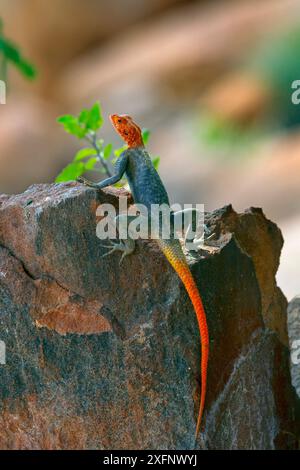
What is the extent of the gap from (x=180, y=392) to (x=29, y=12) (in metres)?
10.4

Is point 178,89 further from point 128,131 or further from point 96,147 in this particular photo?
point 128,131

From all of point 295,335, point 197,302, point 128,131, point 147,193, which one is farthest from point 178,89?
point 197,302

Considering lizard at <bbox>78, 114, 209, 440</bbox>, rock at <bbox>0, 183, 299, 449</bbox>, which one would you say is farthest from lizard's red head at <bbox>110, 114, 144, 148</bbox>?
rock at <bbox>0, 183, 299, 449</bbox>

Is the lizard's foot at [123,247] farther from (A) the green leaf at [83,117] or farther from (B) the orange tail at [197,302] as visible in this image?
(A) the green leaf at [83,117]

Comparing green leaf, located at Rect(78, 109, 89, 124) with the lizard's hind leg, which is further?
green leaf, located at Rect(78, 109, 89, 124)

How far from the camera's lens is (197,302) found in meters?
2.30

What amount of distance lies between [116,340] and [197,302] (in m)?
0.34

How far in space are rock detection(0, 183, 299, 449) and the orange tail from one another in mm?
54

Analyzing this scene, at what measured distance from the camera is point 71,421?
257 centimetres

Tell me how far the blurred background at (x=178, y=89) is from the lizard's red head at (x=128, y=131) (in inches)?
169

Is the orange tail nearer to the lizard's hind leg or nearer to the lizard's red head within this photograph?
the lizard's hind leg

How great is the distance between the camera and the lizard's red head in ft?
9.46
